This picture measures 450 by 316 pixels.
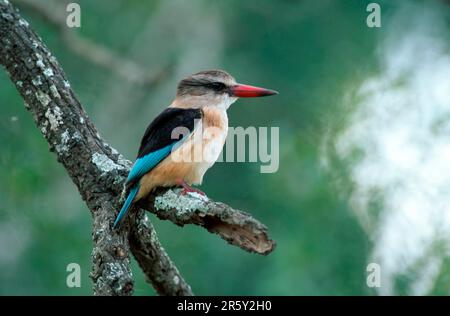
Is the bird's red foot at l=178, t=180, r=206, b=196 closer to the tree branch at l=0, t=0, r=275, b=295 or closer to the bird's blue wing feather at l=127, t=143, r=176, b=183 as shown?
Result: the tree branch at l=0, t=0, r=275, b=295

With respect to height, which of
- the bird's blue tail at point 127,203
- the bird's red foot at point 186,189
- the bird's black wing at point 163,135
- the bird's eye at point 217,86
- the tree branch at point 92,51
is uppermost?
the tree branch at point 92,51

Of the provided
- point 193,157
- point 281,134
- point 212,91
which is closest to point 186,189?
point 193,157

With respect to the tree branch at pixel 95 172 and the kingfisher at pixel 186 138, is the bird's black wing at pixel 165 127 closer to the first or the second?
the kingfisher at pixel 186 138

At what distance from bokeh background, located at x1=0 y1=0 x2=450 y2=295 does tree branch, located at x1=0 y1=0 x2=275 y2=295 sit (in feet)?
7.84

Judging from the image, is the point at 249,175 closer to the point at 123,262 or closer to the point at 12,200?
the point at 12,200

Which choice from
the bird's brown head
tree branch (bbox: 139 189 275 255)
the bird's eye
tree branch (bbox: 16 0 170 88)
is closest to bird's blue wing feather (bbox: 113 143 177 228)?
tree branch (bbox: 139 189 275 255)

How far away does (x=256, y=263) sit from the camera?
6.90 meters

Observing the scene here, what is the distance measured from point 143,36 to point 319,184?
11.9 ft

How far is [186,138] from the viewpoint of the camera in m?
4.21

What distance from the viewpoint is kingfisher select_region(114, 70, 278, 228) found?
151 inches

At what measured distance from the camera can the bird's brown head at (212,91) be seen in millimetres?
4691

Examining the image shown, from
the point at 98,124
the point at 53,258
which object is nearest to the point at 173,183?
the point at 53,258

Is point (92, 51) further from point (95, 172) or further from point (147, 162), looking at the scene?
point (95, 172)

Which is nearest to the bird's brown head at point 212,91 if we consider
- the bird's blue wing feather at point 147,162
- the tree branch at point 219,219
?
the bird's blue wing feather at point 147,162
